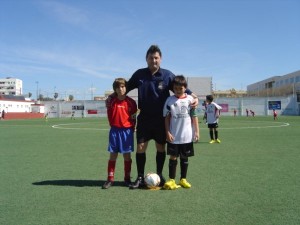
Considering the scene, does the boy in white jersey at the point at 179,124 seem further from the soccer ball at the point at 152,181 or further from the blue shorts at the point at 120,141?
the blue shorts at the point at 120,141

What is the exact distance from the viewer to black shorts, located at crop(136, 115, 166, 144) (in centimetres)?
582

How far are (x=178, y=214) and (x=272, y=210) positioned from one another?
47.4 inches

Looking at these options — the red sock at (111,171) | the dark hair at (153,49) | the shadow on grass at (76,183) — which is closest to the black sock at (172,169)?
the shadow on grass at (76,183)

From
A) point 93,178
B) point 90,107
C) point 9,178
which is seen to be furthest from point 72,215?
point 90,107

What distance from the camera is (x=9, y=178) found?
6.36 m

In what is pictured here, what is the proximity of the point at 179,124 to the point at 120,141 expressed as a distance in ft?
3.56

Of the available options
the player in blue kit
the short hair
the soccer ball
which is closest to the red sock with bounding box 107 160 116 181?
the player in blue kit

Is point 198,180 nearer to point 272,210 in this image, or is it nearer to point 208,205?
point 208,205

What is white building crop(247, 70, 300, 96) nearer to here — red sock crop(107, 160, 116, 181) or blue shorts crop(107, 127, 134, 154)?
blue shorts crop(107, 127, 134, 154)

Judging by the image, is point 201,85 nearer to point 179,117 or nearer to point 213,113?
point 213,113

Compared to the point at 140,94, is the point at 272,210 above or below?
below

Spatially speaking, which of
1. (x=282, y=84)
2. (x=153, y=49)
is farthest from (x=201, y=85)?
(x=153, y=49)

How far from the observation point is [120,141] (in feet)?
19.2

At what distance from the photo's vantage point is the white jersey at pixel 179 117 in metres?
5.62
